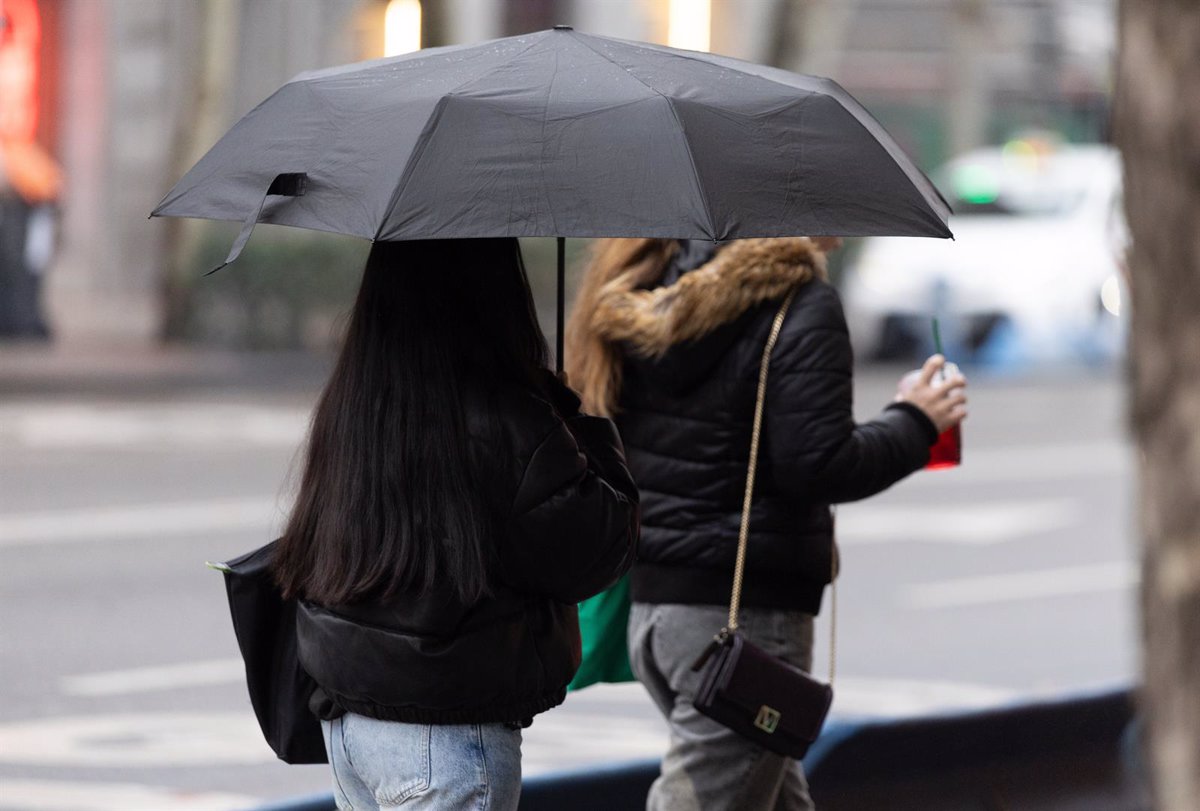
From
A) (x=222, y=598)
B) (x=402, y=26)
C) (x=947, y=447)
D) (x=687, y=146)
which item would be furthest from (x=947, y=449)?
(x=402, y=26)

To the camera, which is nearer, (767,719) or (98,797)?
(767,719)

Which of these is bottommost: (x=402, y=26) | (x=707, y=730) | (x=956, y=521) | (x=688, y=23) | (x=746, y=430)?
(x=956, y=521)

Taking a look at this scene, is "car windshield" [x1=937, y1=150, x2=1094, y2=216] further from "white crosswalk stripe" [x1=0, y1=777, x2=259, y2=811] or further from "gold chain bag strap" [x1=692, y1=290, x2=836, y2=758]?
"gold chain bag strap" [x1=692, y1=290, x2=836, y2=758]

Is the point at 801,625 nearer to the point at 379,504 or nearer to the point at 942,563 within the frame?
the point at 379,504

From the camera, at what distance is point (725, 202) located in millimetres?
2902

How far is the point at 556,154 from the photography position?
9.34ft

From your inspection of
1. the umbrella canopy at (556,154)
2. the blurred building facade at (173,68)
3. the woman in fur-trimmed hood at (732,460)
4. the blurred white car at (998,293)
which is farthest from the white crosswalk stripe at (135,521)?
the blurred white car at (998,293)

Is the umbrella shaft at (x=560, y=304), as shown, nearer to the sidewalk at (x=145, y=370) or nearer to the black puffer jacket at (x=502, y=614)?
the black puffer jacket at (x=502, y=614)

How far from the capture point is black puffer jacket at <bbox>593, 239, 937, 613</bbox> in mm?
3592

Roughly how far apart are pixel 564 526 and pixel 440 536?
0.60ft

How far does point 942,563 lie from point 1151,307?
330 inches

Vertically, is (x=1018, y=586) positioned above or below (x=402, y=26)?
below

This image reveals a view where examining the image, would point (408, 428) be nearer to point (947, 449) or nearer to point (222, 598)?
point (947, 449)

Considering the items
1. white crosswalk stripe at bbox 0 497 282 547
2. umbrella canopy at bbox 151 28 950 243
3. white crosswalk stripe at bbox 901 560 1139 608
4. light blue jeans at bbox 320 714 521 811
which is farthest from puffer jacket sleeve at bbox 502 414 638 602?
white crosswalk stripe at bbox 0 497 282 547
